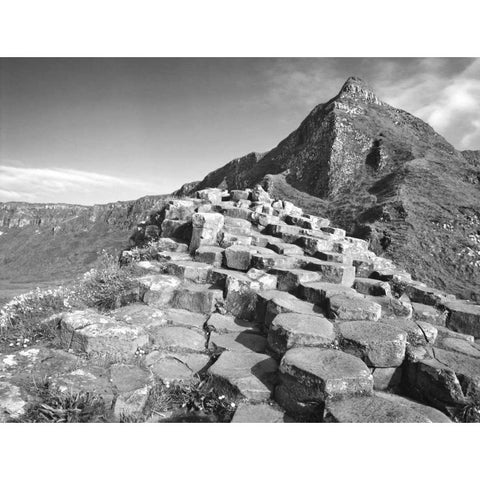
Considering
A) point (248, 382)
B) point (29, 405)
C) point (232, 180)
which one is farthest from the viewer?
point (232, 180)

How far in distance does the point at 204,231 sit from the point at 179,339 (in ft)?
11.7

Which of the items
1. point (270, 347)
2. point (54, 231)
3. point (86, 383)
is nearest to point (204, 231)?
point (270, 347)

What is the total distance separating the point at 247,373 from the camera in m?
3.50

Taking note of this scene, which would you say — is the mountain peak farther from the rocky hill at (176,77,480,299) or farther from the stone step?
the stone step

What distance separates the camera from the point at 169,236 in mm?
8789

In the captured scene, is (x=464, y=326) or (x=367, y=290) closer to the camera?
(x=464, y=326)

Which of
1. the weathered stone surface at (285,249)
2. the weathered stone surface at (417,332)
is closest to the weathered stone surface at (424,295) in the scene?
the weathered stone surface at (417,332)

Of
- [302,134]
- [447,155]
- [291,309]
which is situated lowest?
[291,309]

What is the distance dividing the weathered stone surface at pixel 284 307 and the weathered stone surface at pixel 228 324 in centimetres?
29

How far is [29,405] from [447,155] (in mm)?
29208

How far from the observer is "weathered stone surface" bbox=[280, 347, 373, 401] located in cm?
298

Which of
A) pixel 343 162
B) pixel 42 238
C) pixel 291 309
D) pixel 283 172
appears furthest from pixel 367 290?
pixel 42 238

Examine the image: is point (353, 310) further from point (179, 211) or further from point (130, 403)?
point (179, 211)

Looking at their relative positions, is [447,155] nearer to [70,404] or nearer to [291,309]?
[291,309]
